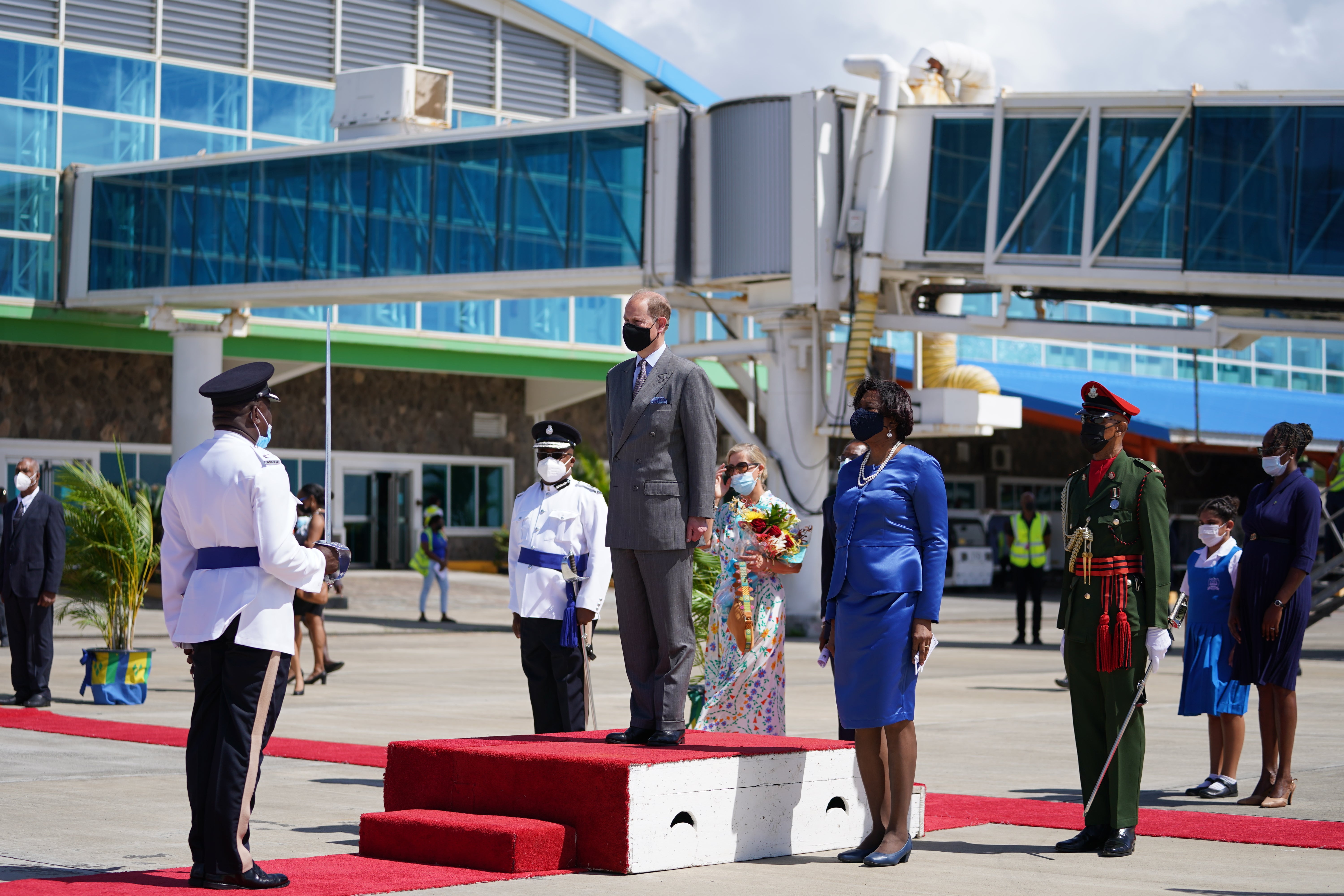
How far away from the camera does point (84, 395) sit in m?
33.4

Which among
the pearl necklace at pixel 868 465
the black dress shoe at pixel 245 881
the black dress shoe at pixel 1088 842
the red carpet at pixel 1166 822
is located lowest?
the red carpet at pixel 1166 822


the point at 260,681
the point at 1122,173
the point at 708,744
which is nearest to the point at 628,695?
the point at 708,744

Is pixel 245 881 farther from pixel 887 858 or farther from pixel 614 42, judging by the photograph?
pixel 614 42

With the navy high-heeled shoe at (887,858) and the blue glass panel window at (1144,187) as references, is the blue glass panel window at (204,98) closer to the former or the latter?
the blue glass panel window at (1144,187)

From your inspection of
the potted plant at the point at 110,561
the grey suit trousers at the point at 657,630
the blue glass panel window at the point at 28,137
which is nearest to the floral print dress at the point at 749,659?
the grey suit trousers at the point at 657,630

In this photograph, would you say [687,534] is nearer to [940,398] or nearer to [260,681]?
[260,681]

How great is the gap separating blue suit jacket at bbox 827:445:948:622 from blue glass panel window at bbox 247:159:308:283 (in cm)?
2291

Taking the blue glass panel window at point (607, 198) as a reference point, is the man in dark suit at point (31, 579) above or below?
below

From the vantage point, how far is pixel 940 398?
24062 millimetres

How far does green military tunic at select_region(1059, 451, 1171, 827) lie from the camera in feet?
23.7

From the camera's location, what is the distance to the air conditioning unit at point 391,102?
95.3 ft

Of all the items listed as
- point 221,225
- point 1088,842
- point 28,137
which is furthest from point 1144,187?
point 28,137

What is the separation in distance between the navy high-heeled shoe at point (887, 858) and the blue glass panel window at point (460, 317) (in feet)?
94.3

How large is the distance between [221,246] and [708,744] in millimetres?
24369
